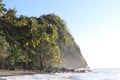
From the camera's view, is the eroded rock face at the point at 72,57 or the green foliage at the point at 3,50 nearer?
the green foliage at the point at 3,50

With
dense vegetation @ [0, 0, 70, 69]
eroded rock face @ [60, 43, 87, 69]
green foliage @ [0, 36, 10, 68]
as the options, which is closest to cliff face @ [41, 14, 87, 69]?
eroded rock face @ [60, 43, 87, 69]

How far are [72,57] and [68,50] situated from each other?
12.7 feet

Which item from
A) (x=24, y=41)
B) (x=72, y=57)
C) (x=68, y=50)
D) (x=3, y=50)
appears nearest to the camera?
(x=3, y=50)

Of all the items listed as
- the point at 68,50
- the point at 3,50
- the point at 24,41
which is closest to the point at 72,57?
the point at 68,50

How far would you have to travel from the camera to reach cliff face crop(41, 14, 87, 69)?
139500mm

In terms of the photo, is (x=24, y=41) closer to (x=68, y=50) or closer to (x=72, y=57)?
(x=68, y=50)

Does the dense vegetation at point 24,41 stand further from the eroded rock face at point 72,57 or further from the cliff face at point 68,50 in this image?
the eroded rock face at point 72,57

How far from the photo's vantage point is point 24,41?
7325 cm

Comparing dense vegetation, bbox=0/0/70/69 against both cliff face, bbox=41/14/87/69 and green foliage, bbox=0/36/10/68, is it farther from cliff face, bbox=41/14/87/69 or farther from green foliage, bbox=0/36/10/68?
cliff face, bbox=41/14/87/69

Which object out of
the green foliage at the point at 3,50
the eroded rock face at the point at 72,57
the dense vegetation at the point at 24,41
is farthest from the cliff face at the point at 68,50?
the green foliage at the point at 3,50

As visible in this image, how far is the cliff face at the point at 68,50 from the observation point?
5492 inches

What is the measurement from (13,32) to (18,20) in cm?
303

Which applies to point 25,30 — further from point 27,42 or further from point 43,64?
point 43,64

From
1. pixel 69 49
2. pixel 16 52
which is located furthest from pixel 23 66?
pixel 69 49
